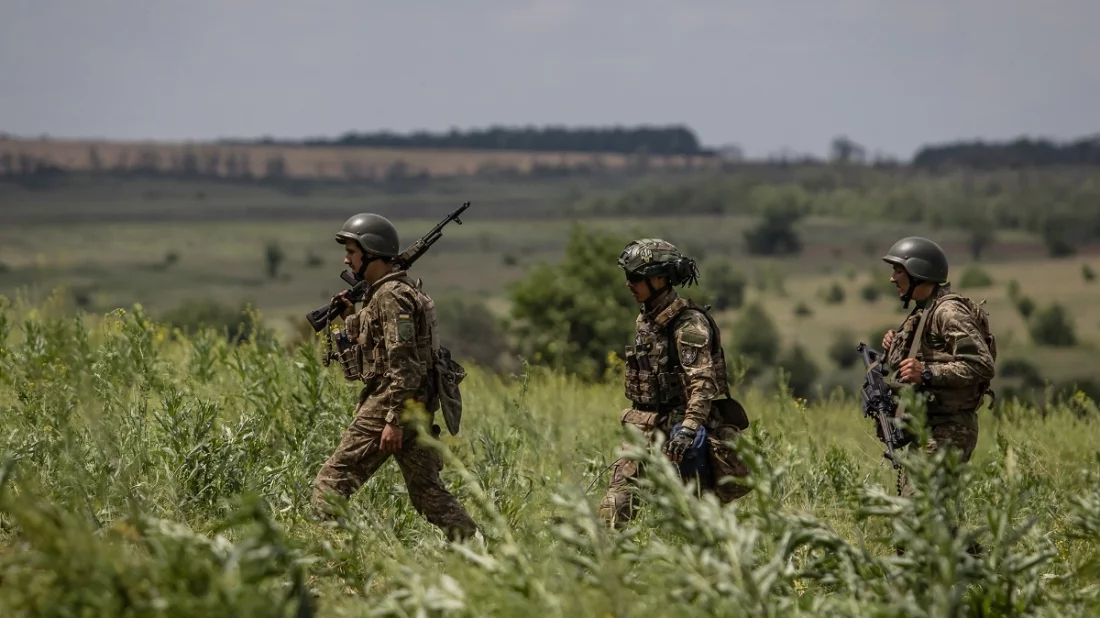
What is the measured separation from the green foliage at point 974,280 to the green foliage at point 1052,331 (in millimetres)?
13729

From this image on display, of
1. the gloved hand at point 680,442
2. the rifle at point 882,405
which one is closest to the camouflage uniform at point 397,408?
the gloved hand at point 680,442

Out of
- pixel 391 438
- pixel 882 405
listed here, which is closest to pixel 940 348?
pixel 882 405

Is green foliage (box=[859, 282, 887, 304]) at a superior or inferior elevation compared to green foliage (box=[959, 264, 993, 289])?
inferior

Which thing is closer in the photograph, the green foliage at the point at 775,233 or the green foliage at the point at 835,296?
the green foliage at the point at 835,296

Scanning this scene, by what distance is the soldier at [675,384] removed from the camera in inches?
285

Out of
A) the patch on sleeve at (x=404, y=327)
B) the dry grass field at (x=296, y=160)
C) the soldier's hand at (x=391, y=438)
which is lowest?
the dry grass field at (x=296, y=160)

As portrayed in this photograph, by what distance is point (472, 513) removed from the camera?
8320 mm

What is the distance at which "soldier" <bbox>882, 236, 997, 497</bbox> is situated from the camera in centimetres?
729

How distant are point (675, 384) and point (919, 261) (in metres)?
1.52

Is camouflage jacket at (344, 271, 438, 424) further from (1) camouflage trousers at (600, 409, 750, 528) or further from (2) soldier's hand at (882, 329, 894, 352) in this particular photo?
(2) soldier's hand at (882, 329, 894, 352)

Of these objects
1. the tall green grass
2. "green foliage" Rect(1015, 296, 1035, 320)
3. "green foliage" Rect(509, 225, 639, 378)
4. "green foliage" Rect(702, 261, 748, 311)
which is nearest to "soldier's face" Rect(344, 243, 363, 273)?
the tall green grass

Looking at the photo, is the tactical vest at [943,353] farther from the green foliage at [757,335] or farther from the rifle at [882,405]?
the green foliage at [757,335]

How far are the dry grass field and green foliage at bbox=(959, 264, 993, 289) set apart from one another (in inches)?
3018

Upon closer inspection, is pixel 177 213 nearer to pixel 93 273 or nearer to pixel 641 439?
pixel 93 273
